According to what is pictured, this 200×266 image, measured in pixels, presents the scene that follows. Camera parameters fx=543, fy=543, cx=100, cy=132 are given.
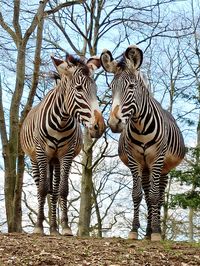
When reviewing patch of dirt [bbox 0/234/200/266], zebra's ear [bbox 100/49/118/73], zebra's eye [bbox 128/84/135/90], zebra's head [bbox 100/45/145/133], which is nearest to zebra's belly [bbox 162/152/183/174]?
zebra's head [bbox 100/45/145/133]

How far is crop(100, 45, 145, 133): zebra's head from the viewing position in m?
8.78

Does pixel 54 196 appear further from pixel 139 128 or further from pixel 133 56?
pixel 133 56

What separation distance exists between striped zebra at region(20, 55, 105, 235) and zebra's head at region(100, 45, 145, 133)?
1.31 ft

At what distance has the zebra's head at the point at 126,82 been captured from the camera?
8781mm

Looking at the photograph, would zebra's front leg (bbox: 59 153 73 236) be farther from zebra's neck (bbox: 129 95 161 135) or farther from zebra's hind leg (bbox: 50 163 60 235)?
zebra's neck (bbox: 129 95 161 135)

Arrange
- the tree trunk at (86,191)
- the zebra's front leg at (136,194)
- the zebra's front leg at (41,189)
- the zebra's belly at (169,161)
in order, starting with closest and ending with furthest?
1. the zebra's front leg at (136,194)
2. the zebra's front leg at (41,189)
3. the zebra's belly at (169,161)
4. the tree trunk at (86,191)

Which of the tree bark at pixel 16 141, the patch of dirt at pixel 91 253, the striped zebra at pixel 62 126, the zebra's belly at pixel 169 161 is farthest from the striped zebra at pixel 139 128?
the tree bark at pixel 16 141

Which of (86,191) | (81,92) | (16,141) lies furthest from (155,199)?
(86,191)

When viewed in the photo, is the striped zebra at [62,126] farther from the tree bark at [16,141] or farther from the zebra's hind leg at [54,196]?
the tree bark at [16,141]

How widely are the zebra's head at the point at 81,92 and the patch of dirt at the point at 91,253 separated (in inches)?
71.0

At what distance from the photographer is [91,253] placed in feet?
23.8

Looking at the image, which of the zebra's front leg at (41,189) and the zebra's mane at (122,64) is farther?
the zebra's front leg at (41,189)

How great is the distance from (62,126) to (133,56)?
1791mm

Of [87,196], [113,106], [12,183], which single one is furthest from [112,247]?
[87,196]
